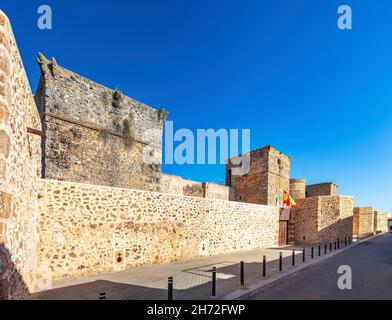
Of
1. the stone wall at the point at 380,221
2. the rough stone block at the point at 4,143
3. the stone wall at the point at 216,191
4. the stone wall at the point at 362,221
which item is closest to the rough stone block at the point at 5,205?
the rough stone block at the point at 4,143

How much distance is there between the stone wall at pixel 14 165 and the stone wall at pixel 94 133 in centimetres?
565

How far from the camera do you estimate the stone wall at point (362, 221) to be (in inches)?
1121

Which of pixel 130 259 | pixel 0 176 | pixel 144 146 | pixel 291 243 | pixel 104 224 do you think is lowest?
pixel 291 243

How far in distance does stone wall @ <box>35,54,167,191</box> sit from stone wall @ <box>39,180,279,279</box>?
374cm

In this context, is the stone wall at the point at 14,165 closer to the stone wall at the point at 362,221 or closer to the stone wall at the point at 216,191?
the stone wall at the point at 216,191

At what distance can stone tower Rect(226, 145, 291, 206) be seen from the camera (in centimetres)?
2094

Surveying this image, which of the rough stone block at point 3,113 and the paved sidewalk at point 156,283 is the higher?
the rough stone block at point 3,113

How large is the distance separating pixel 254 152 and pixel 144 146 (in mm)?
11391

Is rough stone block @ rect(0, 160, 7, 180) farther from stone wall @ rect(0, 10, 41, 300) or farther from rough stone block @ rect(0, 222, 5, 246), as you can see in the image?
rough stone block @ rect(0, 222, 5, 246)

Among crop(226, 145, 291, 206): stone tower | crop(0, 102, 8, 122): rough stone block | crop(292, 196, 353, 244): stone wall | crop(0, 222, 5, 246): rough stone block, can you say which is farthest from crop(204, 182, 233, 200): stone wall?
crop(0, 102, 8, 122): rough stone block

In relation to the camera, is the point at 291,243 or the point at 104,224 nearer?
the point at 104,224

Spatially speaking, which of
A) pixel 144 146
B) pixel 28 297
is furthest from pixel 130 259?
pixel 144 146
